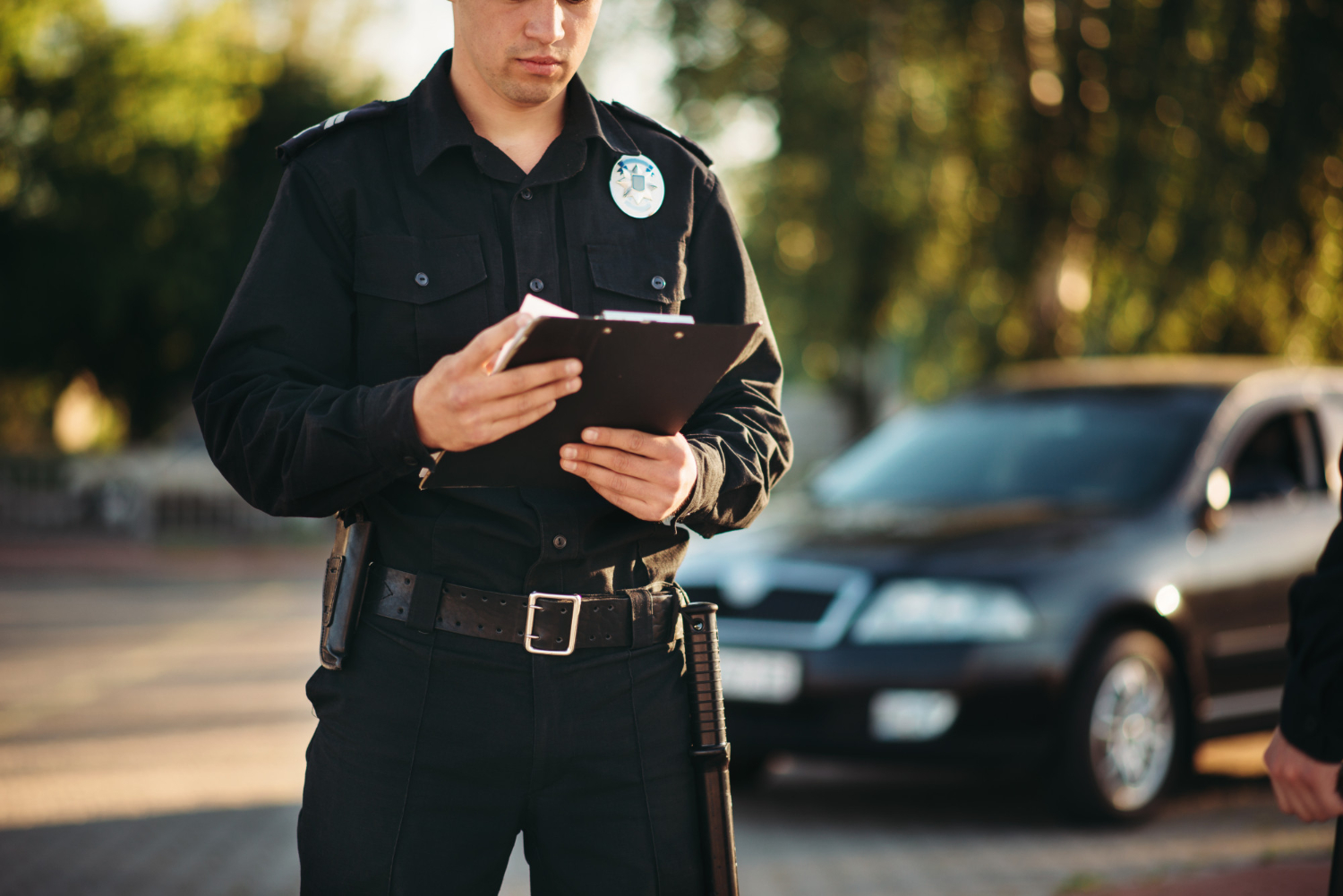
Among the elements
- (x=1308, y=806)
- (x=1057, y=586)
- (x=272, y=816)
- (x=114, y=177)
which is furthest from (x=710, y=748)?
(x=114, y=177)

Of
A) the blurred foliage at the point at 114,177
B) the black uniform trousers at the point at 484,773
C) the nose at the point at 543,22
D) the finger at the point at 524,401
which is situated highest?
the blurred foliage at the point at 114,177

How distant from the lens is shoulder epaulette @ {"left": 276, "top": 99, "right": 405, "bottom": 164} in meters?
2.17

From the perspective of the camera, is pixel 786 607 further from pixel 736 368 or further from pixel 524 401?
pixel 524 401

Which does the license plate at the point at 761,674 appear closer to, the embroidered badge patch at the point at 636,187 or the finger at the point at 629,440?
the embroidered badge patch at the point at 636,187

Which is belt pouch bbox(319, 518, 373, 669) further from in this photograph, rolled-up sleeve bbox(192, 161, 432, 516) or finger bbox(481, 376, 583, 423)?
finger bbox(481, 376, 583, 423)

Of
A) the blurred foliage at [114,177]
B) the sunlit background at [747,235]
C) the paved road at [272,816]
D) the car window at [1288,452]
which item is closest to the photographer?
the paved road at [272,816]

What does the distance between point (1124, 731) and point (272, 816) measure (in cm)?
334

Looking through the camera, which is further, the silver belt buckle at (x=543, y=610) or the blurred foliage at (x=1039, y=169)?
the blurred foliage at (x=1039, y=169)

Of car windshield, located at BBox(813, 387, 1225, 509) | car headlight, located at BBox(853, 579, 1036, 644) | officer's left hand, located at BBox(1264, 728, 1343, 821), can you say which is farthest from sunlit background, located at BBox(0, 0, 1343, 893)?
officer's left hand, located at BBox(1264, 728, 1343, 821)

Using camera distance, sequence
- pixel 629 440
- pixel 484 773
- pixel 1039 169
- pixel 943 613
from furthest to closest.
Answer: pixel 1039 169 → pixel 943 613 → pixel 484 773 → pixel 629 440

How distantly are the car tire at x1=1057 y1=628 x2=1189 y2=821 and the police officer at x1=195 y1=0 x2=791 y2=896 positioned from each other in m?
3.79

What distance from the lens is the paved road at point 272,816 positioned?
5012 millimetres

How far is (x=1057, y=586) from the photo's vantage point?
5.68 metres

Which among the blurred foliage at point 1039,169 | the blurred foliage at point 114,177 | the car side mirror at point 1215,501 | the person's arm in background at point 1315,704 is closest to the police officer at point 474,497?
the person's arm in background at point 1315,704
